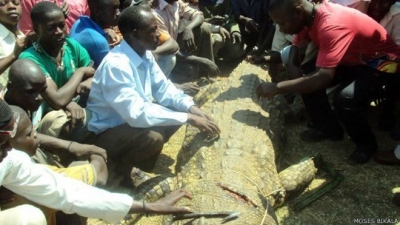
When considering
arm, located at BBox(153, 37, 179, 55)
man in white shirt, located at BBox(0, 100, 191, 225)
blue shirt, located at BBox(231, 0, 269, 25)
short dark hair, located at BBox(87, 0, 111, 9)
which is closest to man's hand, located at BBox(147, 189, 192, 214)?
man in white shirt, located at BBox(0, 100, 191, 225)

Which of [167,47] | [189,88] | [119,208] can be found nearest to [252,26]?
[189,88]

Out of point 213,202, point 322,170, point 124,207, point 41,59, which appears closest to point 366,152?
point 322,170

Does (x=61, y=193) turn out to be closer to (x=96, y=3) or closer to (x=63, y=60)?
(x=63, y=60)

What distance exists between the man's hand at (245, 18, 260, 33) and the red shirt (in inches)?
87.9

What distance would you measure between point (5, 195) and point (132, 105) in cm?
129

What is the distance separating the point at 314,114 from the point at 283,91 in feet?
2.70

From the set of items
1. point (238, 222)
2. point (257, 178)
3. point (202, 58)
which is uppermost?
point (238, 222)

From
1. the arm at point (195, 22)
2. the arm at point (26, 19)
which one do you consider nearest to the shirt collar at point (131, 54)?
the arm at point (26, 19)

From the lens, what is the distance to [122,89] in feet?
12.6

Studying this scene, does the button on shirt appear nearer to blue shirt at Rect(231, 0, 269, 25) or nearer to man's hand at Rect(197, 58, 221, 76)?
man's hand at Rect(197, 58, 221, 76)

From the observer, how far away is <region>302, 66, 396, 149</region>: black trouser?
4.38 m

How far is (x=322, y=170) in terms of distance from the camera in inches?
180

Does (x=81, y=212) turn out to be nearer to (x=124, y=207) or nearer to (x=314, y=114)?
(x=124, y=207)

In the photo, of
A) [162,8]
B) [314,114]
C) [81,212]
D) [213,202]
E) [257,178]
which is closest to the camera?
[81,212]
